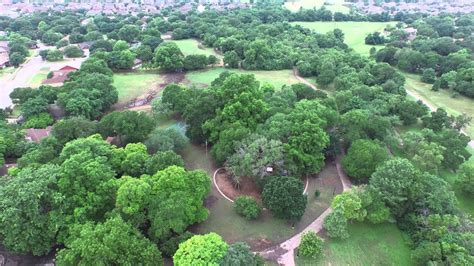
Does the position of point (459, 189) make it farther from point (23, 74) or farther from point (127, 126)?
point (23, 74)

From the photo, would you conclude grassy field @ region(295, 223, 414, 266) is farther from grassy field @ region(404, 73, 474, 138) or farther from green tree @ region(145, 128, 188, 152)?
grassy field @ region(404, 73, 474, 138)

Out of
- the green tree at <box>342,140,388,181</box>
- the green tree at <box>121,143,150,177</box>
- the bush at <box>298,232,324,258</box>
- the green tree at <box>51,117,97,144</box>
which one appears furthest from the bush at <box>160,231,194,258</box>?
the green tree at <box>342,140,388,181</box>

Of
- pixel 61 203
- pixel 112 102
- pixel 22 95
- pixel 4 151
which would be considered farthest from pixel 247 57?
pixel 61 203

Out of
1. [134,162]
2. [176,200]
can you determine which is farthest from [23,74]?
[176,200]

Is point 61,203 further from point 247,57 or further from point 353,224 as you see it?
point 247,57

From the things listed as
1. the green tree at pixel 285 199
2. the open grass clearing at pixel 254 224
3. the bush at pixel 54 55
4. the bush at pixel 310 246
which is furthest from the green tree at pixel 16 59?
the bush at pixel 310 246

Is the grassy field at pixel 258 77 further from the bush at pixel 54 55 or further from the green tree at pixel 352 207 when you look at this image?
the green tree at pixel 352 207

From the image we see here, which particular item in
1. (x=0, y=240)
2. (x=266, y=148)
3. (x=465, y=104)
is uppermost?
(x=266, y=148)
